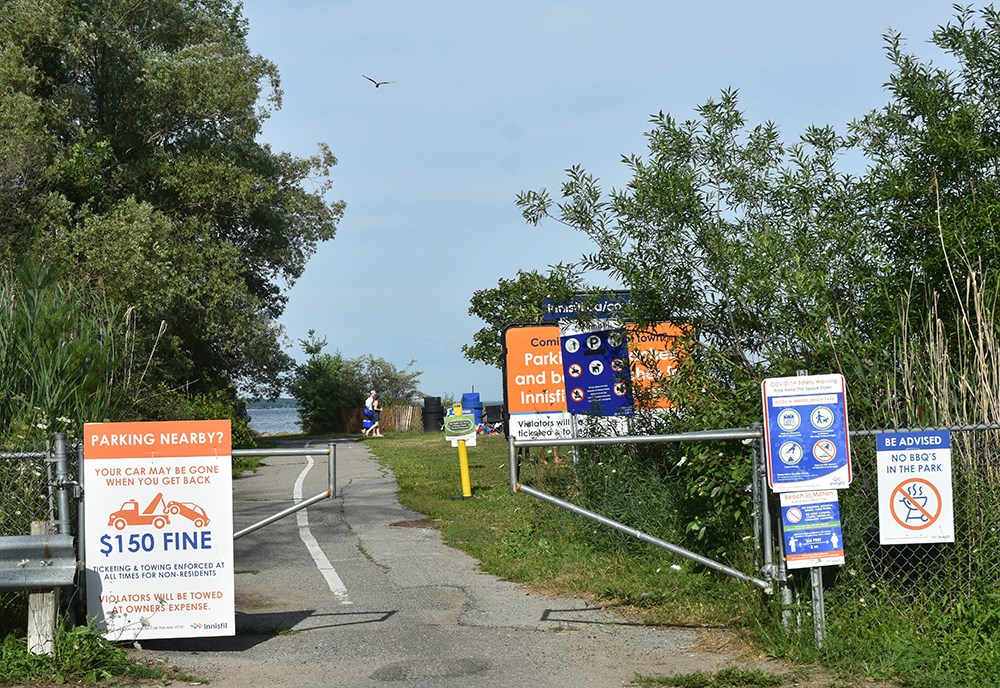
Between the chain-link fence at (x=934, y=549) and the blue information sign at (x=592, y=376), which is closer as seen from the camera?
the chain-link fence at (x=934, y=549)

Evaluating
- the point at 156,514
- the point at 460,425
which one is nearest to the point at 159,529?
the point at 156,514

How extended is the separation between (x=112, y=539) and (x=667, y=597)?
4.26 meters

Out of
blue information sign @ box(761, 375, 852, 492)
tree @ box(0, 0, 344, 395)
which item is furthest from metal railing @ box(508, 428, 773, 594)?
tree @ box(0, 0, 344, 395)

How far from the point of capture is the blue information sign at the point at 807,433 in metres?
7.32

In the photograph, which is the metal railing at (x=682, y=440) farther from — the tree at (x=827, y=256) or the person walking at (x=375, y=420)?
the person walking at (x=375, y=420)

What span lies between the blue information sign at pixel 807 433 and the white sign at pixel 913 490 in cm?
33

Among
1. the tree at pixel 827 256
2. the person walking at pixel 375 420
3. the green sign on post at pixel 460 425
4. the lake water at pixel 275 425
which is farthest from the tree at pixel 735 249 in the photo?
the person walking at pixel 375 420

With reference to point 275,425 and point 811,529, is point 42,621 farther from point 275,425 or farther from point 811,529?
point 275,425

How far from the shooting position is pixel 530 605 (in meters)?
9.41

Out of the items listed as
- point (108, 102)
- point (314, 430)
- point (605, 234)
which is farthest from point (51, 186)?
point (314, 430)

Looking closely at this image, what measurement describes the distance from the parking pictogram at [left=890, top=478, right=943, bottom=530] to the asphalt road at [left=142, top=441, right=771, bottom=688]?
1.47 meters

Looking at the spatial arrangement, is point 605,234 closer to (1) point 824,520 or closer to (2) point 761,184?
(2) point 761,184

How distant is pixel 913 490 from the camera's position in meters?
7.46

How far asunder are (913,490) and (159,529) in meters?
5.14
